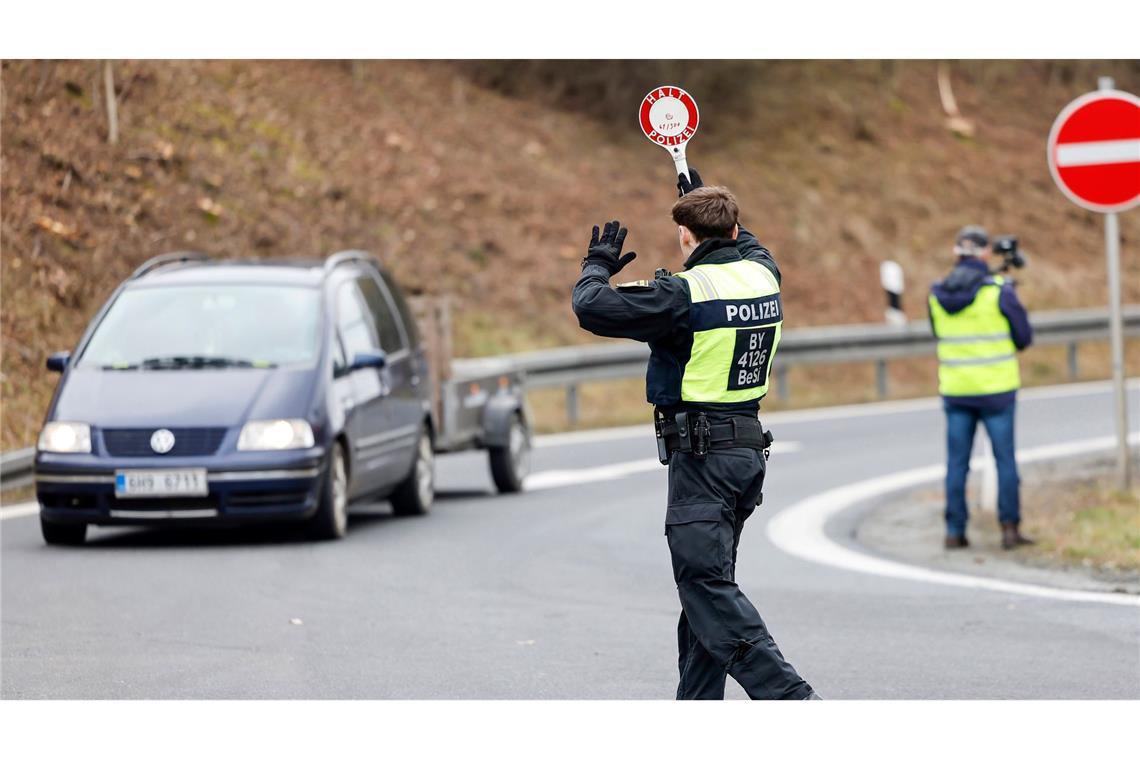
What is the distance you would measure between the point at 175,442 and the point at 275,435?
61 centimetres

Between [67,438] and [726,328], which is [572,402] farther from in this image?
[726,328]

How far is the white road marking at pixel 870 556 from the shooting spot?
32.5 feet

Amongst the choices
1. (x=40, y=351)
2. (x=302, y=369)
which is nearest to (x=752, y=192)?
(x=40, y=351)

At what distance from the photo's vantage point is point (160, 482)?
11.2 metres

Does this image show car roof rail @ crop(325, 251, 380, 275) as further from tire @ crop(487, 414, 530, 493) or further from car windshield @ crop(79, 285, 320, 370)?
tire @ crop(487, 414, 530, 493)

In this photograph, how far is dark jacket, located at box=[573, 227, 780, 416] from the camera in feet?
19.2

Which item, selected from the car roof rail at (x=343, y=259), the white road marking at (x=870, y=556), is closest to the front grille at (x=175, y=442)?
the car roof rail at (x=343, y=259)

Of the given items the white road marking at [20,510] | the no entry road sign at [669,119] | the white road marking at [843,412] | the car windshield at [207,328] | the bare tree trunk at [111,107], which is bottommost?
the white road marking at [843,412]

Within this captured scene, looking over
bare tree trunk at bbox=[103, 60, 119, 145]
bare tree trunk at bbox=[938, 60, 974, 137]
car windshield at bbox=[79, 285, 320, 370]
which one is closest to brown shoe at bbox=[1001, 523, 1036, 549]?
car windshield at bbox=[79, 285, 320, 370]

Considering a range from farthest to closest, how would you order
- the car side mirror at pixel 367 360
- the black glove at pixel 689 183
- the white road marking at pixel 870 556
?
the car side mirror at pixel 367 360, the white road marking at pixel 870 556, the black glove at pixel 689 183

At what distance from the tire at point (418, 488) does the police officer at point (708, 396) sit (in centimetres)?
748

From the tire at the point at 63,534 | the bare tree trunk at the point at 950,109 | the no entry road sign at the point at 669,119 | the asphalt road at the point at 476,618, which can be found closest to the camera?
the no entry road sign at the point at 669,119

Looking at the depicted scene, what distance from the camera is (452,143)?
30.2m

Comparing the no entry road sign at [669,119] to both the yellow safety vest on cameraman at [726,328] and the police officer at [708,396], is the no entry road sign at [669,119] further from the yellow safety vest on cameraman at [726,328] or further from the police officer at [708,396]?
the yellow safety vest on cameraman at [726,328]
